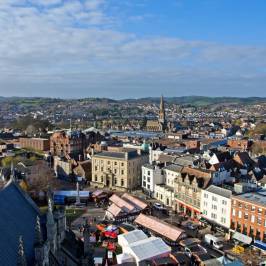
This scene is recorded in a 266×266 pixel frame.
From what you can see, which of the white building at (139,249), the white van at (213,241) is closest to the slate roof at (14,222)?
the white building at (139,249)

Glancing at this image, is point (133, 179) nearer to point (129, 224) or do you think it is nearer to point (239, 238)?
point (129, 224)

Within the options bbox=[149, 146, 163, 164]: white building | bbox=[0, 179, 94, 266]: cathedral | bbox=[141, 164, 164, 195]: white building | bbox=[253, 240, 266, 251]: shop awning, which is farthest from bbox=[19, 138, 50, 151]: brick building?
bbox=[0, 179, 94, 266]: cathedral

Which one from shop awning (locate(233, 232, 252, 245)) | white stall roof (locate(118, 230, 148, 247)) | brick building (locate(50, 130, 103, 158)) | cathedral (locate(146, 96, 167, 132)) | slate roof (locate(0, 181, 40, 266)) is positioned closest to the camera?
slate roof (locate(0, 181, 40, 266))

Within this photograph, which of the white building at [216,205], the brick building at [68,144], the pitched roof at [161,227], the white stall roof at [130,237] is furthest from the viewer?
the brick building at [68,144]

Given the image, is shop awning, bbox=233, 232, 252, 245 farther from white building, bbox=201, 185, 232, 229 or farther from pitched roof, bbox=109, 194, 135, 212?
pitched roof, bbox=109, 194, 135, 212

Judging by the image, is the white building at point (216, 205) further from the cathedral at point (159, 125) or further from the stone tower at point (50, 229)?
the cathedral at point (159, 125)

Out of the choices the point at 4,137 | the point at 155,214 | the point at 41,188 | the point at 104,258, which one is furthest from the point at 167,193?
the point at 4,137
